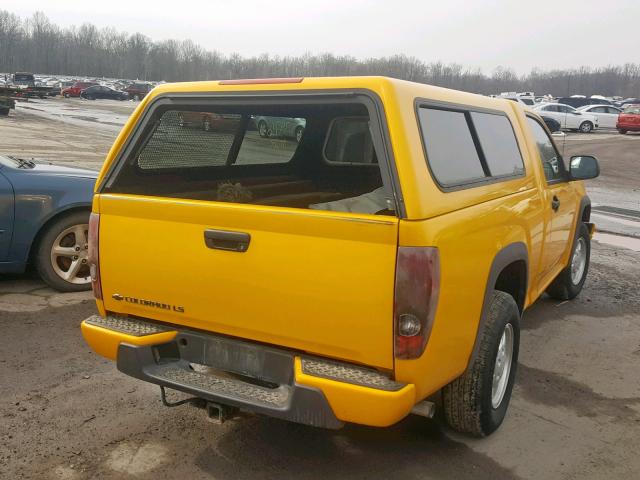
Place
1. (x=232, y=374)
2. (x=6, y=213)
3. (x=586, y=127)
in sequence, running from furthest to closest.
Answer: (x=586, y=127) < (x=6, y=213) < (x=232, y=374)

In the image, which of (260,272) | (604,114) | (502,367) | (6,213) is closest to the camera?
(260,272)

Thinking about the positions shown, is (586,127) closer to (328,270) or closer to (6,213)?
(6,213)

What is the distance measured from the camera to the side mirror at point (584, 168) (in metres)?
5.04

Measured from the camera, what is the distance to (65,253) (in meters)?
5.60

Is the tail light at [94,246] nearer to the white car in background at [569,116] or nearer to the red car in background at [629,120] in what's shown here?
the white car in background at [569,116]

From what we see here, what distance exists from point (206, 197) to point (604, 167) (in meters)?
18.9

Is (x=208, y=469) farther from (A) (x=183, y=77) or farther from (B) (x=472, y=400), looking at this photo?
(A) (x=183, y=77)

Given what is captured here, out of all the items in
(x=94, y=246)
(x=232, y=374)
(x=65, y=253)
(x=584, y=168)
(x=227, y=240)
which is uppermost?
(x=584, y=168)

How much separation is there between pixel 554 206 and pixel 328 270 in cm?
268

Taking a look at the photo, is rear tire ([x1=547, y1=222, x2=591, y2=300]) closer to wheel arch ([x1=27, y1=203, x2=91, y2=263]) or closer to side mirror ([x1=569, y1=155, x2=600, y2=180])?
side mirror ([x1=569, y1=155, x2=600, y2=180])

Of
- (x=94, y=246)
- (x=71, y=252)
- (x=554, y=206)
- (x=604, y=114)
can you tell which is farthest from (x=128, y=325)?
(x=604, y=114)

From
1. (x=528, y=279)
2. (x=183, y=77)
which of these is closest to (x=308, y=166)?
(x=528, y=279)

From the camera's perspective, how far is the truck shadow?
3045 millimetres

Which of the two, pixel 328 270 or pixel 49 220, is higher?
pixel 328 270
